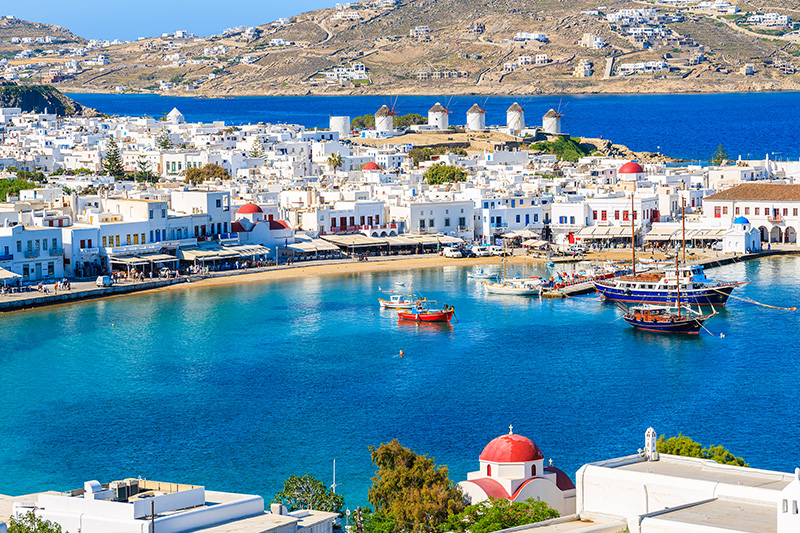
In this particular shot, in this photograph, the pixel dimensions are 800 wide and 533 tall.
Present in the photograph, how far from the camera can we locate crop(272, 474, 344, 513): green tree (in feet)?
79.4

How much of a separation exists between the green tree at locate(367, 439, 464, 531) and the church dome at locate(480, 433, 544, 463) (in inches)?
34.5

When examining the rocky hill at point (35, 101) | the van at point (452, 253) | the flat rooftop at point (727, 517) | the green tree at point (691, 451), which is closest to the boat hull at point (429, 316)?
the van at point (452, 253)

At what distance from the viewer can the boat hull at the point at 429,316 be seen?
4925 cm

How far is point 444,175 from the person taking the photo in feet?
284

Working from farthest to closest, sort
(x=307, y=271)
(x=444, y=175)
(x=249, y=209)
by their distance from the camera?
(x=444, y=175) < (x=249, y=209) < (x=307, y=271)

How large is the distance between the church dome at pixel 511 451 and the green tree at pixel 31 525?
8067 mm

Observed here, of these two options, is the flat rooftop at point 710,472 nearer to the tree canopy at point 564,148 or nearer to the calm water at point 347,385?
the calm water at point 347,385

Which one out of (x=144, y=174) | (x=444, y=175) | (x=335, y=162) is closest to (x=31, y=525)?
(x=444, y=175)

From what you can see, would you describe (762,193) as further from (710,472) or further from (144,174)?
(710,472)

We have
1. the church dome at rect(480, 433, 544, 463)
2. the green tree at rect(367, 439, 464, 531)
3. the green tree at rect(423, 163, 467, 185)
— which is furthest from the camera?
the green tree at rect(423, 163, 467, 185)

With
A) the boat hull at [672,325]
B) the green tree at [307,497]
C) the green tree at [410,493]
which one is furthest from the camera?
the boat hull at [672,325]

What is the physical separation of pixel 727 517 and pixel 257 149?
86.1 m

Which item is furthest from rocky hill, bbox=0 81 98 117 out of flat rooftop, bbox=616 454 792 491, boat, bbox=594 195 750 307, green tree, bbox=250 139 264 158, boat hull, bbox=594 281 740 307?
flat rooftop, bbox=616 454 792 491

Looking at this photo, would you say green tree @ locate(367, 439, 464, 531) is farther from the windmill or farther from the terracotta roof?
the windmill
